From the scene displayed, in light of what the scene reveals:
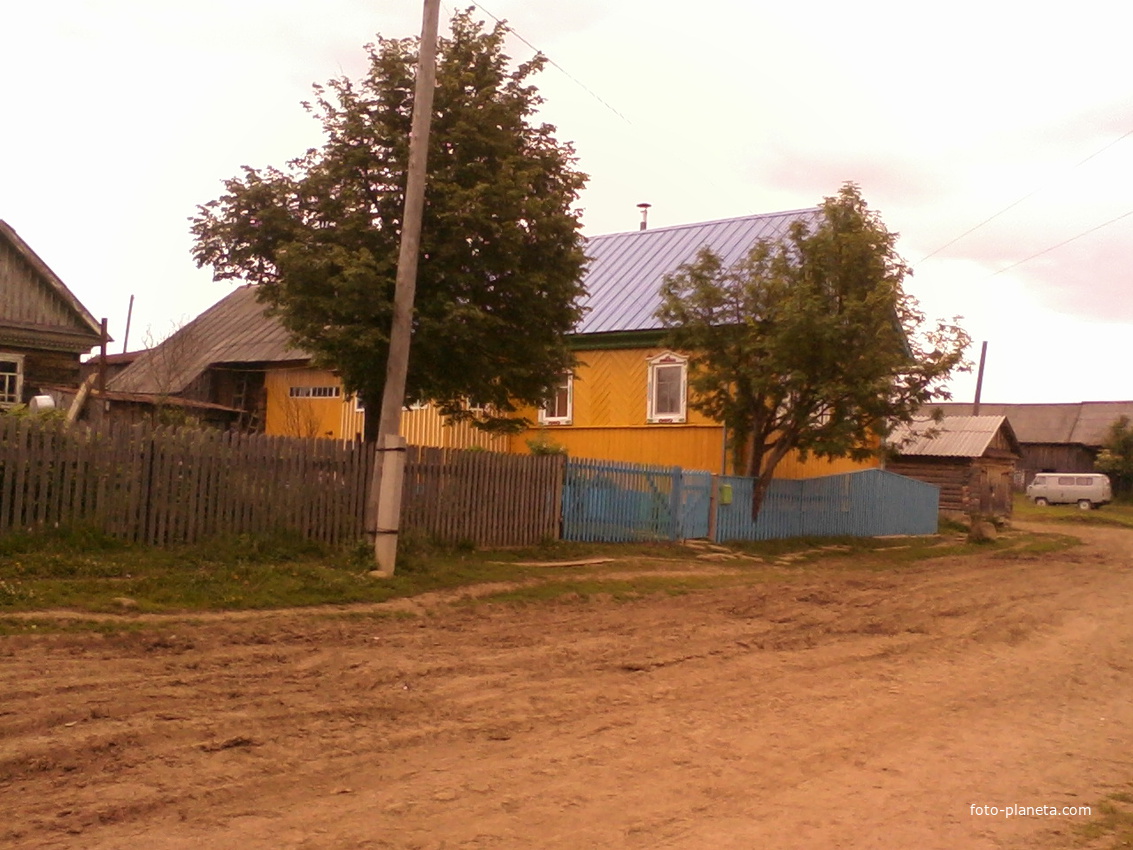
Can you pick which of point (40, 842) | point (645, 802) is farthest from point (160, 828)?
point (645, 802)

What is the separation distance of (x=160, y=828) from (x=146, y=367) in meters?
34.0

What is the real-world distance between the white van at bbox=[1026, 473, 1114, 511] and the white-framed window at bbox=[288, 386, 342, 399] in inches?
1556

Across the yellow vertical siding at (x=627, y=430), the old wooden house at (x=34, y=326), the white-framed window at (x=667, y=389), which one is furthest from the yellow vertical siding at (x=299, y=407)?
the white-framed window at (x=667, y=389)

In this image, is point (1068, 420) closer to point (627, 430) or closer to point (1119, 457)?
point (1119, 457)

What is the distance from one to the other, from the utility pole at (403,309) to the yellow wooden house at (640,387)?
36.9ft

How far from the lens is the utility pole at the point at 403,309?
43.9 ft

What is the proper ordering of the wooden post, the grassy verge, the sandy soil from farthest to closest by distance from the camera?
the wooden post, the grassy verge, the sandy soil

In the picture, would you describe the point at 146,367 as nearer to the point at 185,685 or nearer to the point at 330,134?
the point at 330,134

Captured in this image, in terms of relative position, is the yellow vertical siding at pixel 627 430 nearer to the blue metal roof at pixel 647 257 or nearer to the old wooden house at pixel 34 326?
the blue metal roof at pixel 647 257

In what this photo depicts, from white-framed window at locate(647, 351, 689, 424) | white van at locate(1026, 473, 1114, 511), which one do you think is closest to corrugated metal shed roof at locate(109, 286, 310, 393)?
white-framed window at locate(647, 351, 689, 424)

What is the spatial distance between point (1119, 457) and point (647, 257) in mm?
39039

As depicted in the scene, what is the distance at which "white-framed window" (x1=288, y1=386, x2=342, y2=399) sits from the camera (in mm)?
31328

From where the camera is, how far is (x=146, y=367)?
36719 millimetres

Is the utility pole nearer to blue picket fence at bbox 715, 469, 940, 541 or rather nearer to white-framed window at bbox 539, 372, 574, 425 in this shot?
blue picket fence at bbox 715, 469, 940, 541
